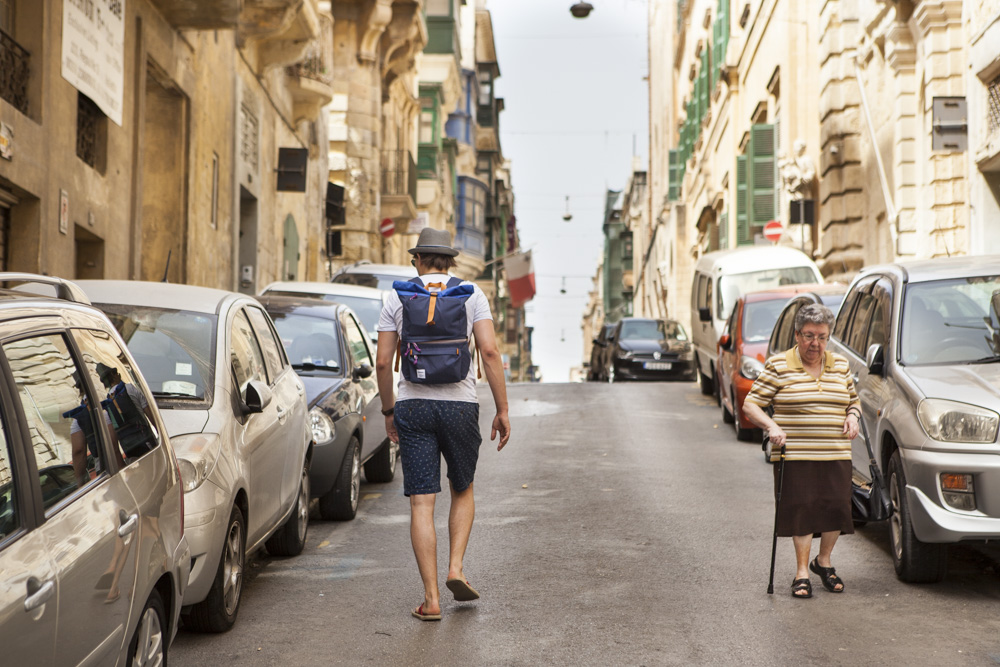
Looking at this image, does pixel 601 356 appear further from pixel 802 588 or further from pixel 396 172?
pixel 802 588

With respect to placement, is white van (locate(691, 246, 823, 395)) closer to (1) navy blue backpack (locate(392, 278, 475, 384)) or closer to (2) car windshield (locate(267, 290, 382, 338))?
(2) car windshield (locate(267, 290, 382, 338))

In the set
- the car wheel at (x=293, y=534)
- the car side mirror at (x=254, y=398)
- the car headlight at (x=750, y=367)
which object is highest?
the car headlight at (x=750, y=367)

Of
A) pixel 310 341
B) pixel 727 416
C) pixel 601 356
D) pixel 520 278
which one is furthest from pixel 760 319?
pixel 520 278

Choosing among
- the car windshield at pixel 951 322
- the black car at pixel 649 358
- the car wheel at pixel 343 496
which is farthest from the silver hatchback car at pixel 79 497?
the black car at pixel 649 358

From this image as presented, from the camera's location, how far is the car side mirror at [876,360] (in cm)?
768

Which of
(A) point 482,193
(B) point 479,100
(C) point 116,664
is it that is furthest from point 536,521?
(B) point 479,100

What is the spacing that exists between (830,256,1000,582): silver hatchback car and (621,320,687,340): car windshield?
64.3 ft

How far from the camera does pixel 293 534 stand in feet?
25.7

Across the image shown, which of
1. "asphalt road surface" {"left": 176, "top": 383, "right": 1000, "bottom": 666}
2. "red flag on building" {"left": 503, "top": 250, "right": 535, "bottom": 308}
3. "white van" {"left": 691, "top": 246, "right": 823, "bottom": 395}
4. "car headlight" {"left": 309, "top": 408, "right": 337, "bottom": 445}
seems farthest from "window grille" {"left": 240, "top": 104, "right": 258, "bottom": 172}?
"red flag on building" {"left": 503, "top": 250, "right": 535, "bottom": 308}

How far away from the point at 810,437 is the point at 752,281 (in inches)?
635

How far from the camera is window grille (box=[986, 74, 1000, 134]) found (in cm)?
1717

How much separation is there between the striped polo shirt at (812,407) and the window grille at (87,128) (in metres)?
9.63

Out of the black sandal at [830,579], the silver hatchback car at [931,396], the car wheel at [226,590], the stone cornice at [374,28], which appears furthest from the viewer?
the stone cornice at [374,28]

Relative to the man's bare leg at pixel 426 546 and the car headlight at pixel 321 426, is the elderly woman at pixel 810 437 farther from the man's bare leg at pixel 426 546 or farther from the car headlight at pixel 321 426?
the car headlight at pixel 321 426
